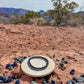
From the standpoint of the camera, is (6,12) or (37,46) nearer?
(37,46)

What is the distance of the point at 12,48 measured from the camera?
2920 mm

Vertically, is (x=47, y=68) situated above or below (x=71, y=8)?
below

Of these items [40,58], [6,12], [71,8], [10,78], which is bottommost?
[10,78]

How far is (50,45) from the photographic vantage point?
323 cm

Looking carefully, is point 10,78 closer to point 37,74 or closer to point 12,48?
point 37,74

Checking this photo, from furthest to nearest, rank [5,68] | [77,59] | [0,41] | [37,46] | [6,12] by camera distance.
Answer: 1. [6,12]
2. [0,41]
3. [37,46]
4. [77,59]
5. [5,68]

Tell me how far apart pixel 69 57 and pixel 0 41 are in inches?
102

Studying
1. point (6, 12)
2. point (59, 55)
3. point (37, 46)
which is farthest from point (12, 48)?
point (6, 12)

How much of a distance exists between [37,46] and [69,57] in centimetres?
120

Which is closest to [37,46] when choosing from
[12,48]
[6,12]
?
[12,48]

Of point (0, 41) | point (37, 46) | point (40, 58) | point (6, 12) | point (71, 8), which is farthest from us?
point (6, 12)

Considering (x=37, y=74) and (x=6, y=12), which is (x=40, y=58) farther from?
(x=6, y=12)

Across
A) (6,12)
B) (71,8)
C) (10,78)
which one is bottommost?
(10,78)

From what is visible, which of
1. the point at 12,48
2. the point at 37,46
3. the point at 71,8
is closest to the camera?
the point at 12,48
